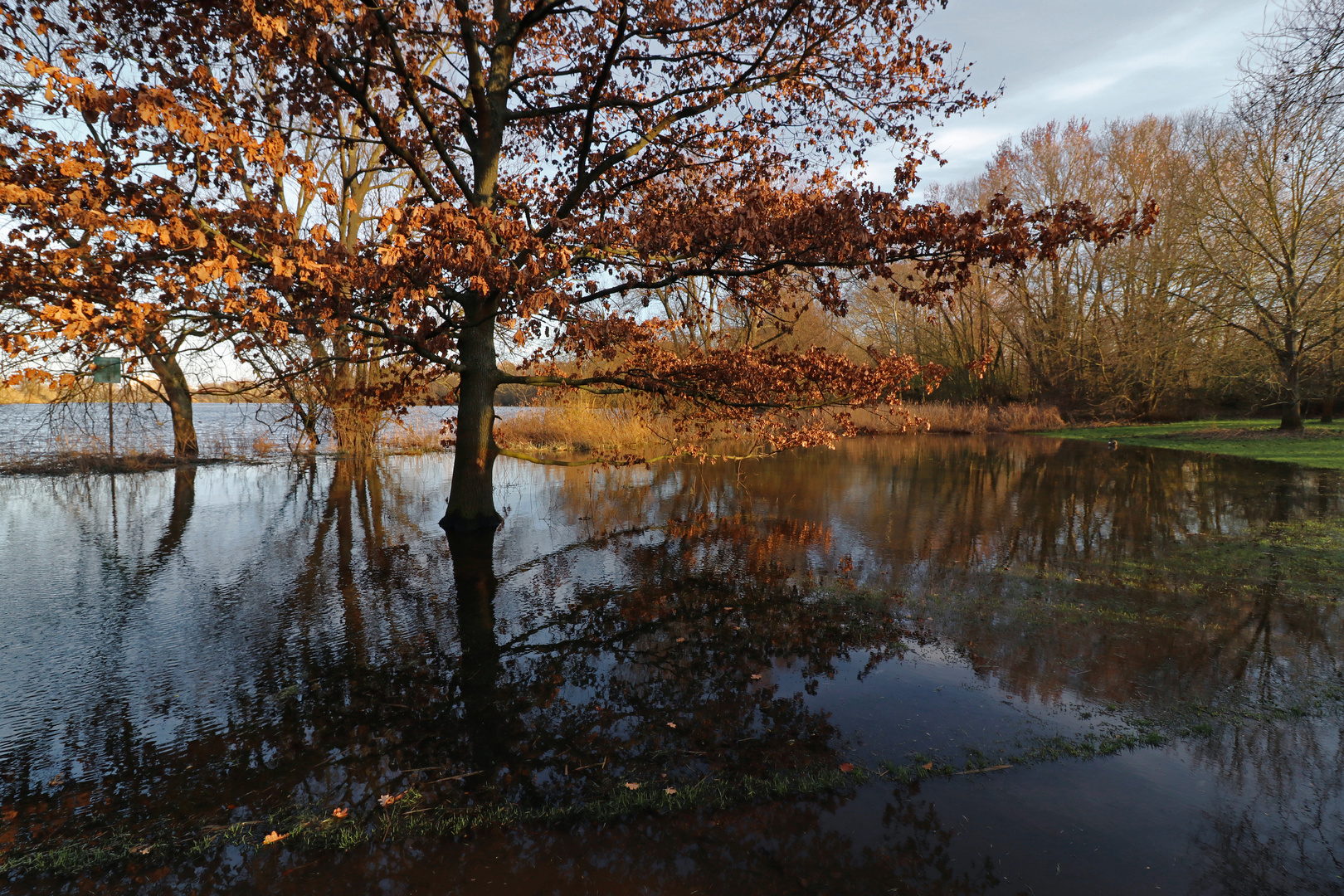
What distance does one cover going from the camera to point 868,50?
898 cm

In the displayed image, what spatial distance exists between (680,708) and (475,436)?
19.5 ft

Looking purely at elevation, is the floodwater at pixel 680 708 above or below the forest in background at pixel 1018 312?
below

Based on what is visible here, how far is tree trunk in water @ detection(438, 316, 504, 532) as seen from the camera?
8.88 metres

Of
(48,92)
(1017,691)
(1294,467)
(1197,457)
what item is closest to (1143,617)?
(1017,691)

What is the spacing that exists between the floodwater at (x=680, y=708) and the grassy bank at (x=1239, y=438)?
39.2 feet

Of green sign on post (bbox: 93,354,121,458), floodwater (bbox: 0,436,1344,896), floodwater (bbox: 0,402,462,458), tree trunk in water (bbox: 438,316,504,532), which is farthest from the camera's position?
floodwater (bbox: 0,402,462,458)

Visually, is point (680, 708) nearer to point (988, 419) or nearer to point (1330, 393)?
point (988, 419)

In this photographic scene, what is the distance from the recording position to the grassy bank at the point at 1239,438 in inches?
696

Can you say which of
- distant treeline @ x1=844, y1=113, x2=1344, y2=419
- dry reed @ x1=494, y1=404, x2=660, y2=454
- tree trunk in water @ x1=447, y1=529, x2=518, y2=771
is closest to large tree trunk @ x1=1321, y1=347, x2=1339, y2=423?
distant treeline @ x1=844, y1=113, x2=1344, y2=419

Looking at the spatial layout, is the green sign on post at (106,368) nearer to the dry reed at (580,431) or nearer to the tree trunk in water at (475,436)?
the tree trunk in water at (475,436)

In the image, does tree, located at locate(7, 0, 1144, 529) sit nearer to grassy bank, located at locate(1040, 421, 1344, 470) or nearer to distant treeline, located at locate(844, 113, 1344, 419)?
distant treeline, located at locate(844, 113, 1344, 419)

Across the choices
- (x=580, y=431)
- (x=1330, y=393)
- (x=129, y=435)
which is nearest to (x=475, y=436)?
(x=580, y=431)

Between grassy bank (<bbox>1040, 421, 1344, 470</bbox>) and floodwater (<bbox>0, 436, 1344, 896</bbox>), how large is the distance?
39.2 ft

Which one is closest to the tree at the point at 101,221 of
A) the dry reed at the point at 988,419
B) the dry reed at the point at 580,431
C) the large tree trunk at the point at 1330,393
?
the dry reed at the point at 580,431
